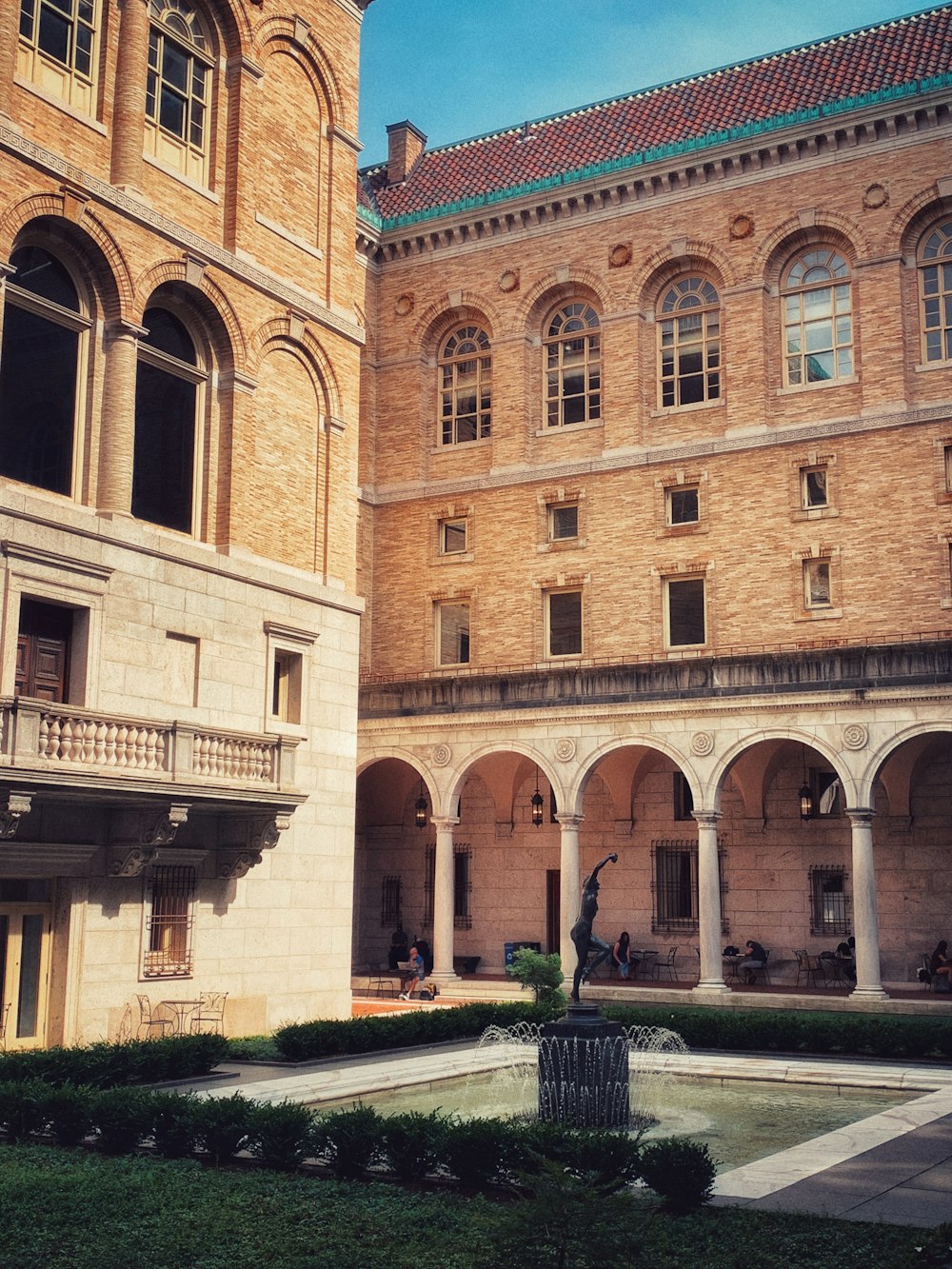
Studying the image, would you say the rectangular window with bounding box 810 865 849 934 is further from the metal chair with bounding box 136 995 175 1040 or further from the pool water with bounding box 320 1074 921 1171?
the metal chair with bounding box 136 995 175 1040

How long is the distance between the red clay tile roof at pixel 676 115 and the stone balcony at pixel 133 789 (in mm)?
23784

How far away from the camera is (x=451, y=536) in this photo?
41750mm

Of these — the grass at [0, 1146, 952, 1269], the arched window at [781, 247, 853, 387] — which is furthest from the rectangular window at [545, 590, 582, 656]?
the grass at [0, 1146, 952, 1269]

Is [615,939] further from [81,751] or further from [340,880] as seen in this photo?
[81,751]

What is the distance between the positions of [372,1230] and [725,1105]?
27.6ft

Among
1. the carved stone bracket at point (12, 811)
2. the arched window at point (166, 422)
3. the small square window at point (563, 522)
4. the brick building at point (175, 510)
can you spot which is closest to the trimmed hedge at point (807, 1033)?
the brick building at point (175, 510)

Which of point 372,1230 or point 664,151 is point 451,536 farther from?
point 372,1230

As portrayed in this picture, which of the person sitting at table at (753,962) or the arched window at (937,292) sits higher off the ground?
the arched window at (937,292)

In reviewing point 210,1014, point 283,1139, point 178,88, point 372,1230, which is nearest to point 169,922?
point 210,1014

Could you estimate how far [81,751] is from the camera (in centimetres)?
1950

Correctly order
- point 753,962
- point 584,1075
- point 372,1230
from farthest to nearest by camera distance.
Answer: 1. point 753,962
2. point 584,1075
3. point 372,1230

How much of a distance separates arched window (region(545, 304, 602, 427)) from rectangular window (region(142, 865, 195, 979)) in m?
21.6

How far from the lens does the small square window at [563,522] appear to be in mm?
39812

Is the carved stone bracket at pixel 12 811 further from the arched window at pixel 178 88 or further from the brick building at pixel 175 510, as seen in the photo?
the arched window at pixel 178 88
